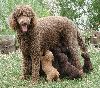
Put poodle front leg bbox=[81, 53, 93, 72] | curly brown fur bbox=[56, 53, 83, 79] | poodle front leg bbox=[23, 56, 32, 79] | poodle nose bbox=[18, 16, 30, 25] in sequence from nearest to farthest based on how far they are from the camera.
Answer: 1. poodle nose bbox=[18, 16, 30, 25]
2. curly brown fur bbox=[56, 53, 83, 79]
3. poodle front leg bbox=[23, 56, 32, 79]
4. poodle front leg bbox=[81, 53, 93, 72]

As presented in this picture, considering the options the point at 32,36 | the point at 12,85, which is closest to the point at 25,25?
the point at 32,36

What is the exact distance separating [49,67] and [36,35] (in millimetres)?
661

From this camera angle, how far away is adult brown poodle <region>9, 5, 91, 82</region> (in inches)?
354

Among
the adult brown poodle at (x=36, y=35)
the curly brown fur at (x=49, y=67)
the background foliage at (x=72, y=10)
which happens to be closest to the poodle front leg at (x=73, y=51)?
the adult brown poodle at (x=36, y=35)

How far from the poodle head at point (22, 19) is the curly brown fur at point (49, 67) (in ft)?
2.37

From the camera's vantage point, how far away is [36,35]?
9227mm

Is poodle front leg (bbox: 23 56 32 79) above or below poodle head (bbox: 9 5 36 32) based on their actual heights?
below

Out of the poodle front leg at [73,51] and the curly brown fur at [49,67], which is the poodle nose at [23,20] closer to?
the curly brown fur at [49,67]

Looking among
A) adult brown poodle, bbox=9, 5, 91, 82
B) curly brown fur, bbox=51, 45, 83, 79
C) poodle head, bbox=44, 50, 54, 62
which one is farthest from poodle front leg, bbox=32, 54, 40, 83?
curly brown fur, bbox=51, 45, 83, 79

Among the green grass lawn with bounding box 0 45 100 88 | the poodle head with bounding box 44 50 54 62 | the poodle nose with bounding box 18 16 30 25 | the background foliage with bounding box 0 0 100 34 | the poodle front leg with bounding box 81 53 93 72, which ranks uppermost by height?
the poodle nose with bounding box 18 16 30 25

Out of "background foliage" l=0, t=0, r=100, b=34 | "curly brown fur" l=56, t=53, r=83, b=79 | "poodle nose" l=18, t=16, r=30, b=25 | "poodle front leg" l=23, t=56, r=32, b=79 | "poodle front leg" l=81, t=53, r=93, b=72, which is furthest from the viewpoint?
"background foliage" l=0, t=0, r=100, b=34

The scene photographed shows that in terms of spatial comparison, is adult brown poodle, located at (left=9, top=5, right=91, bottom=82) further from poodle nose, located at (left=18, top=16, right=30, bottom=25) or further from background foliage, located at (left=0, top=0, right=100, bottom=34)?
background foliage, located at (left=0, top=0, right=100, bottom=34)

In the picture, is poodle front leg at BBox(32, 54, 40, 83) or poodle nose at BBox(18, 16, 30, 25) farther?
poodle front leg at BBox(32, 54, 40, 83)

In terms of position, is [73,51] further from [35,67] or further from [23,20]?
[23,20]
